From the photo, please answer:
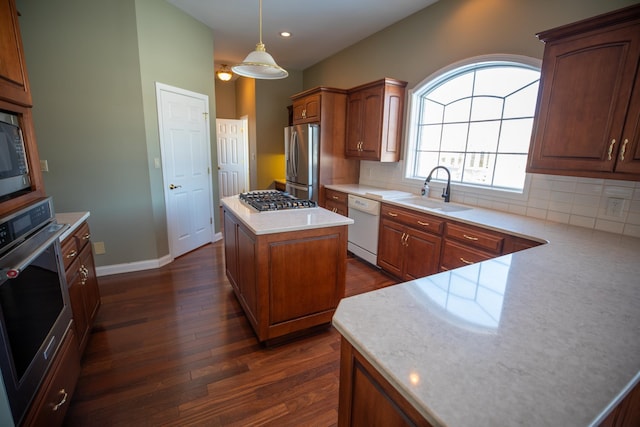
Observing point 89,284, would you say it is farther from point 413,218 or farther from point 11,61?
point 413,218

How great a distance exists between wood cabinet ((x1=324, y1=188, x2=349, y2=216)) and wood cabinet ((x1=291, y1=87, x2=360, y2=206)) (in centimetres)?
9

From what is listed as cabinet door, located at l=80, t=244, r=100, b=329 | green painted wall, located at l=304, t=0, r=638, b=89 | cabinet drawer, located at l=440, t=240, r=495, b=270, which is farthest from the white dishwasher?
cabinet door, located at l=80, t=244, r=100, b=329

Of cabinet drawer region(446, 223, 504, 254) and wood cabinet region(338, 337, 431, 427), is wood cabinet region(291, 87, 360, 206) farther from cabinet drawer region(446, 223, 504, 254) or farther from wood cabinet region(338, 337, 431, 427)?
wood cabinet region(338, 337, 431, 427)

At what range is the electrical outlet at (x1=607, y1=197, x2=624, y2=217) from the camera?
2.07 meters

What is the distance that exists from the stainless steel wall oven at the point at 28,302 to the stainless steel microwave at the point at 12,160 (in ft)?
0.34

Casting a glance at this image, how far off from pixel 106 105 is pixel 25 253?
8.29 feet

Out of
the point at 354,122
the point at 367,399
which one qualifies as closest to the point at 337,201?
the point at 354,122

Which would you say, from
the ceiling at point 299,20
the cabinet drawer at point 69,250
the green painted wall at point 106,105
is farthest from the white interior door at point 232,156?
the cabinet drawer at point 69,250

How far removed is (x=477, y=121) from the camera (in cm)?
311

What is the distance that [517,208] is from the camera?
2676mm

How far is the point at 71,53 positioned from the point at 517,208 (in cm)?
442

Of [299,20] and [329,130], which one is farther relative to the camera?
[329,130]

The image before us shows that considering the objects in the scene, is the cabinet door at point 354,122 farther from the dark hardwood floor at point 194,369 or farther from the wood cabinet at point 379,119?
the dark hardwood floor at point 194,369

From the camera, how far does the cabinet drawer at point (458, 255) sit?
233 centimetres
